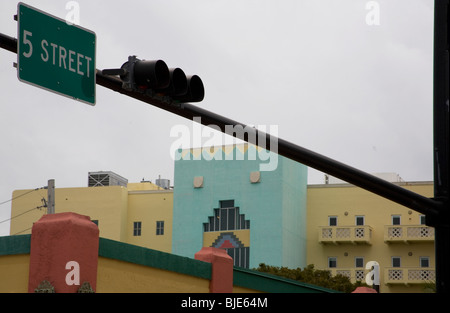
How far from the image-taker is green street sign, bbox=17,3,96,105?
9.98 meters

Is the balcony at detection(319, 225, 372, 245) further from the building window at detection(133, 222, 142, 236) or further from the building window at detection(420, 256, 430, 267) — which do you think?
the building window at detection(133, 222, 142, 236)

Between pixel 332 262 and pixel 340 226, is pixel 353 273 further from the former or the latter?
pixel 340 226

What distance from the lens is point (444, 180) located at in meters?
9.55

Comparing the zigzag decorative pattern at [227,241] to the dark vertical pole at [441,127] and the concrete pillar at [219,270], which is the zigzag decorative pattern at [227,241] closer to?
the concrete pillar at [219,270]

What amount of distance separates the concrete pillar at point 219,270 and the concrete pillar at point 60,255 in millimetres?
4608

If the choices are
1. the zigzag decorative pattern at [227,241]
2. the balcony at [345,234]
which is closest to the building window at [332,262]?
the balcony at [345,234]

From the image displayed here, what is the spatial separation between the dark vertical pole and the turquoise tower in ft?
173

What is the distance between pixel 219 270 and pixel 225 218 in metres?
45.1

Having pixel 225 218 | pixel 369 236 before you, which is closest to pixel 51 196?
pixel 225 218

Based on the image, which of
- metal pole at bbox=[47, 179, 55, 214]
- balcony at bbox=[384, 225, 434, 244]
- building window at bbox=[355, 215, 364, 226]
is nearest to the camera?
metal pole at bbox=[47, 179, 55, 214]

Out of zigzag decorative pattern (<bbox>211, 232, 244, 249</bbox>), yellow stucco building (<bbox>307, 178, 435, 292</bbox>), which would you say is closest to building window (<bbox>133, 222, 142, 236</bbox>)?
zigzag decorative pattern (<bbox>211, 232, 244, 249</bbox>)
